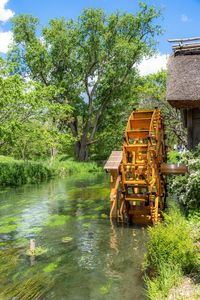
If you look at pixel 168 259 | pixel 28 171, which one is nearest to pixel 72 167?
pixel 28 171

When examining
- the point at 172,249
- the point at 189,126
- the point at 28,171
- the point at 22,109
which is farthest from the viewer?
the point at 28,171

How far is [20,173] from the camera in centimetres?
2312

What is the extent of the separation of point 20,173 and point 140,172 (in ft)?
44.1

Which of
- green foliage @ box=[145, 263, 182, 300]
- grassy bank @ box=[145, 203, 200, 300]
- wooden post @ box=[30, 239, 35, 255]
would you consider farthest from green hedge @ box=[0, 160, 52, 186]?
green foliage @ box=[145, 263, 182, 300]

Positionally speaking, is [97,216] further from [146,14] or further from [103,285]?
[146,14]

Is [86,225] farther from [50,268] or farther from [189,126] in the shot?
[189,126]

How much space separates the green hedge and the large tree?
7391 mm

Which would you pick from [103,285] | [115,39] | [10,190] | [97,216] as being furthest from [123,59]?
[103,285]

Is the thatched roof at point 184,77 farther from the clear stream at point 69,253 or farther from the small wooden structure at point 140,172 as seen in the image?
the clear stream at point 69,253

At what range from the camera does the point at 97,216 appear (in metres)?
13.0

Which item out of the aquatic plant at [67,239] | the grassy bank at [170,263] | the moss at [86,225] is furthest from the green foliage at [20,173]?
the grassy bank at [170,263]

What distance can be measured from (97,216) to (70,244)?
333 centimetres

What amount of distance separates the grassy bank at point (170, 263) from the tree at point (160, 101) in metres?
11.8

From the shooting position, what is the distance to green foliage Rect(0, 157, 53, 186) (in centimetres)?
2211
